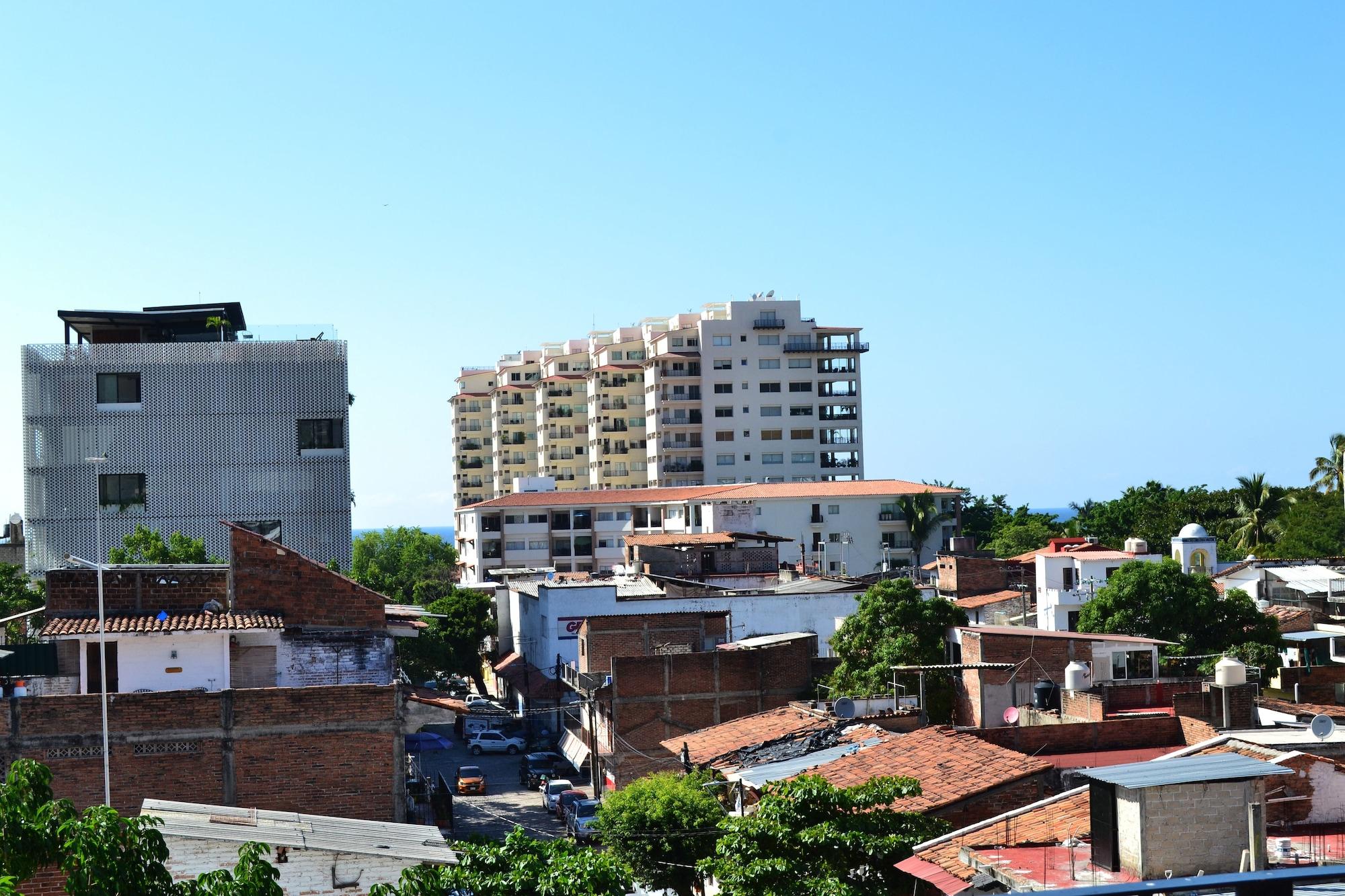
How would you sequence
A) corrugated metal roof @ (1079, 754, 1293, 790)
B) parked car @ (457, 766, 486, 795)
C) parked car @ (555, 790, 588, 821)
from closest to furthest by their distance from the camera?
corrugated metal roof @ (1079, 754, 1293, 790) → parked car @ (555, 790, 588, 821) → parked car @ (457, 766, 486, 795)

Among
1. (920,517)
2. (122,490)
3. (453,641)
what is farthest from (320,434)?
(920,517)

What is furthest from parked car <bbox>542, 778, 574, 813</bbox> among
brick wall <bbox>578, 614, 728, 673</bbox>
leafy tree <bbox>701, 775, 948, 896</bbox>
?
leafy tree <bbox>701, 775, 948, 896</bbox>

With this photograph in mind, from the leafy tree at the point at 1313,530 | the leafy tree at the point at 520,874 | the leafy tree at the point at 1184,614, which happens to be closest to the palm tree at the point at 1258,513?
the leafy tree at the point at 1313,530

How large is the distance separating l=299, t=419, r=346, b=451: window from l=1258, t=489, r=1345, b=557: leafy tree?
50.2m

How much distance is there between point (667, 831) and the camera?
29.7 meters

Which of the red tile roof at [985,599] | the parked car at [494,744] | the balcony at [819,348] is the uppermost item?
the balcony at [819,348]

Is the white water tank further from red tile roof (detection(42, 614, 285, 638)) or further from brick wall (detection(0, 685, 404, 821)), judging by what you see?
red tile roof (detection(42, 614, 285, 638))

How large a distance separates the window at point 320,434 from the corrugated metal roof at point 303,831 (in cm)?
3850

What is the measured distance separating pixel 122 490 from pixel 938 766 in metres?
42.9

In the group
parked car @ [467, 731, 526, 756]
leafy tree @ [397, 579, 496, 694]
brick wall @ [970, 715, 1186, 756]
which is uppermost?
brick wall @ [970, 715, 1186, 756]

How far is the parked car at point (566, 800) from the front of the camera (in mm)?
44906

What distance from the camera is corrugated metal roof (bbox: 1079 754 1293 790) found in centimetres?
1634

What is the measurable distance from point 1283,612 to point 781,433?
250 feet

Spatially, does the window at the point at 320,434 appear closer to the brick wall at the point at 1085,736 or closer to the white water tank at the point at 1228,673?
the brick wall at the point at 1085,736
